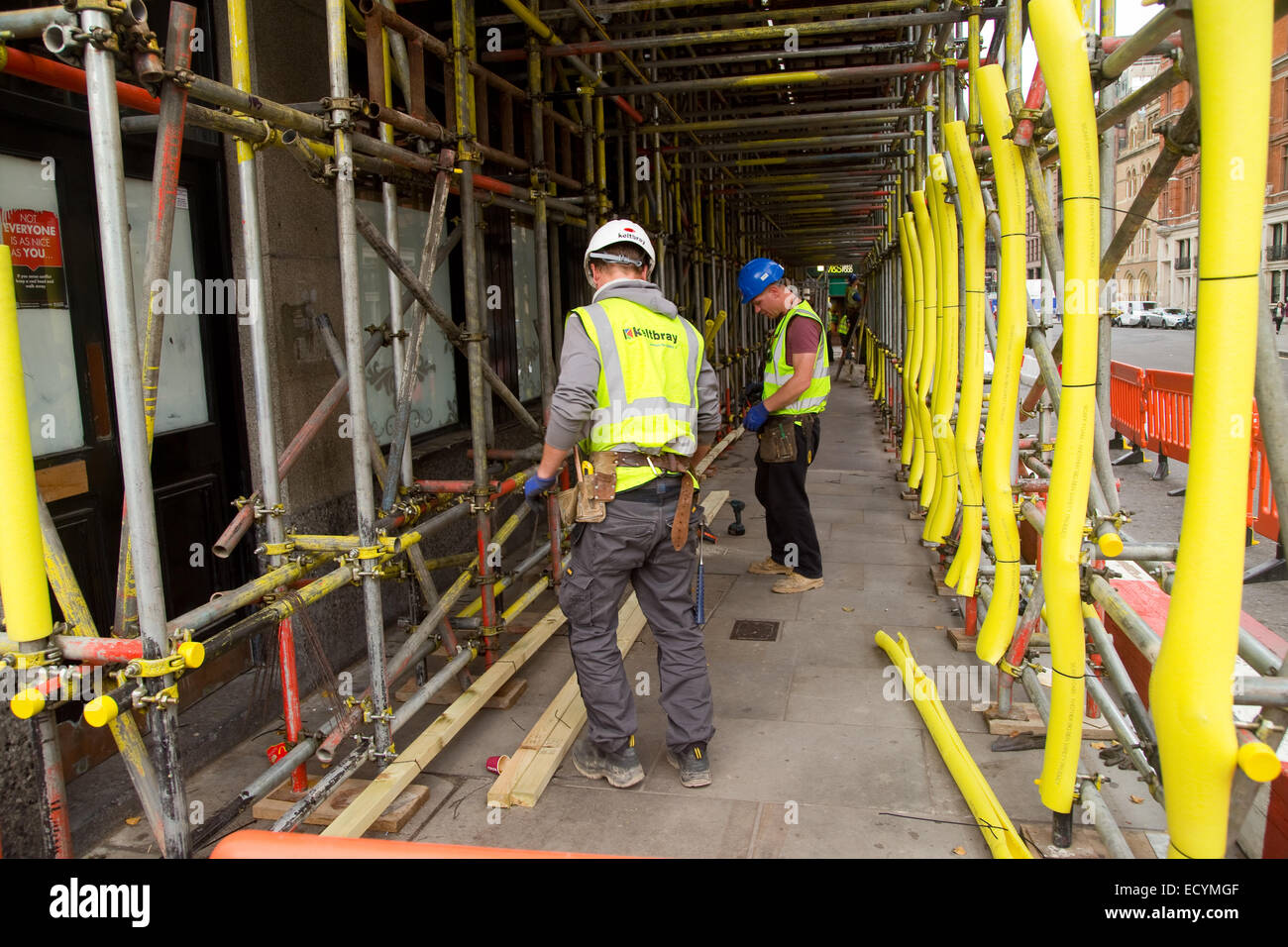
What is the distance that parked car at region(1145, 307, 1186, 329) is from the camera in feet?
151

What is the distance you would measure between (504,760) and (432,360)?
336 centimetres

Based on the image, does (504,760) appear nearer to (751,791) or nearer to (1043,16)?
(751,791)

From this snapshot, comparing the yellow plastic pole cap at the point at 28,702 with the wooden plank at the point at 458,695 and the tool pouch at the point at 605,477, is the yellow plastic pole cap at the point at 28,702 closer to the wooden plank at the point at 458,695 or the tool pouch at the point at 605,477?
the tool pouch at the point at 605,477

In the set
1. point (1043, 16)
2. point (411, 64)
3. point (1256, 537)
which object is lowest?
point (1256, 537)

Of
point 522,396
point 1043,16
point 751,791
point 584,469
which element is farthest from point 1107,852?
point 522,396

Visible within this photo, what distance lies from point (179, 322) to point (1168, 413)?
34.1ft

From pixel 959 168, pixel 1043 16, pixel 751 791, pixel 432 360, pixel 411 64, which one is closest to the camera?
pixel 1043 16

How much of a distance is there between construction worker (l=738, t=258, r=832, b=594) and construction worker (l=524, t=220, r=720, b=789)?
229 cm

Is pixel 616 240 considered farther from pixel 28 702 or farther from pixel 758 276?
pixel 758 276

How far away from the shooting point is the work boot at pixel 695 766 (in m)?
3.73

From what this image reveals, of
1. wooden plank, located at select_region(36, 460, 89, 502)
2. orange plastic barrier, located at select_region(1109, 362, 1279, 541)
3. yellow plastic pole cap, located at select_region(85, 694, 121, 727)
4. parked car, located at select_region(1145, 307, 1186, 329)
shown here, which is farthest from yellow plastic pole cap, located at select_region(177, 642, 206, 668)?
parked car, located at select_region(1145, 307, 1186, 329)

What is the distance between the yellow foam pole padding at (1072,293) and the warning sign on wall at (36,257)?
3428 mm

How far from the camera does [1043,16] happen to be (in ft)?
8.69
